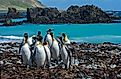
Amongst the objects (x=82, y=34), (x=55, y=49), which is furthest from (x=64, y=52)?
(x=82, y=34)

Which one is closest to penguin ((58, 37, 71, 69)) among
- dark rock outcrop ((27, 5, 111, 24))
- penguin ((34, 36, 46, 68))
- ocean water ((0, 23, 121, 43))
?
penguin ((34, 36, 46, 68))

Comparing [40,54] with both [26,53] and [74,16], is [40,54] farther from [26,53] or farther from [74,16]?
[74,16]

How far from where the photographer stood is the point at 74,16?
66062mm

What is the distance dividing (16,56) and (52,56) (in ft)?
9.72

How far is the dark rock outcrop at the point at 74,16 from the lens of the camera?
208 ft

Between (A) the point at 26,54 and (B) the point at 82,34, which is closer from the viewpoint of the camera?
(A) the point at 26,54

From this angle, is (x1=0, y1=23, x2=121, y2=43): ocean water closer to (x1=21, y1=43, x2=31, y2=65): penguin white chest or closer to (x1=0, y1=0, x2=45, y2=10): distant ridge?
(x1=21, y1=43, x2=31, y2=65): penguin white chest

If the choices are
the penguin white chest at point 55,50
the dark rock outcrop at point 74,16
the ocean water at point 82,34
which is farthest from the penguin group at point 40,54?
the dark rock outcrop at point 74,16

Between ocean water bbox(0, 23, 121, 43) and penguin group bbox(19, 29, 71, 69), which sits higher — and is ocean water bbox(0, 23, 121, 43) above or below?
below

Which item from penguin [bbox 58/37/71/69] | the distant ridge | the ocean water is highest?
the distant ridge

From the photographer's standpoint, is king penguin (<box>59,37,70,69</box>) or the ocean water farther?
the ocean water

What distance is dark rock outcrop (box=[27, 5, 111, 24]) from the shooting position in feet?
208

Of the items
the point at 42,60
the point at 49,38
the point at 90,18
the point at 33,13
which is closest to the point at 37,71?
the point at 42,60

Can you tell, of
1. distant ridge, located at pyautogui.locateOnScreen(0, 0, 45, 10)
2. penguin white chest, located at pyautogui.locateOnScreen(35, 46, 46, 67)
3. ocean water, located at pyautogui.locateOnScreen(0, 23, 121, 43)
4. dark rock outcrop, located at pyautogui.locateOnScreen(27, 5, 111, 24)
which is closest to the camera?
penguin white chest, located at pyautogui.locateOnScreen(35, 46, 46, 67)
